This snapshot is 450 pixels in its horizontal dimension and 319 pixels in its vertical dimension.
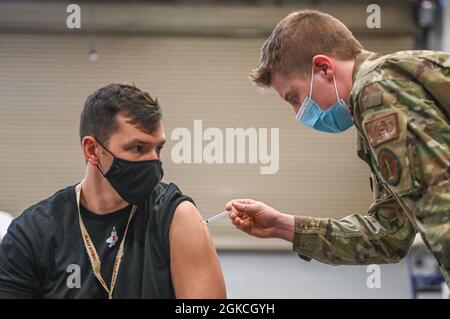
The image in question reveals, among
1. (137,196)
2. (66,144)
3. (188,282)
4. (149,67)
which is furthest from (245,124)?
(66,144)

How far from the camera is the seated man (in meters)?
1.88

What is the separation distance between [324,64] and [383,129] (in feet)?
1.08

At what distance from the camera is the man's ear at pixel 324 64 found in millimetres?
1614

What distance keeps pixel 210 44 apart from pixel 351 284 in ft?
8.91

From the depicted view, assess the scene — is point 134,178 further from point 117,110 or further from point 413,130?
point 413,130

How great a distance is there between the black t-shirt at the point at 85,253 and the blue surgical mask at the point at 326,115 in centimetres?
49

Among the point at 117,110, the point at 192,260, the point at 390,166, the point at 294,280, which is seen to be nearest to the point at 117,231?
the point at 192,260

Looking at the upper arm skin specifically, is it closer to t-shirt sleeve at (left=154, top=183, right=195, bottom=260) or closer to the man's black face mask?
t-shirt sleeve at (left=154, top=183, right=195, bottom=260)

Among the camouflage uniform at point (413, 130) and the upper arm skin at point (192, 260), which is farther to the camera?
the upper arm skin at point (192, 260)

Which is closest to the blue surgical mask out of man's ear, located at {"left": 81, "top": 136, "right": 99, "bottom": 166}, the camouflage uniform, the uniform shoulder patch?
the camouflage uniform

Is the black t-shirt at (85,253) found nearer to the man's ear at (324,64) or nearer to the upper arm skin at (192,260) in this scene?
the upper arm skin at (192,260)

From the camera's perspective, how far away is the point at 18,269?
1905mm

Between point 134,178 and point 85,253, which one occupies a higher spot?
point 134,178

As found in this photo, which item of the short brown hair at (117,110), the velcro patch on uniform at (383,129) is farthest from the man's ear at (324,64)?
the short brown hair at (117,110)
